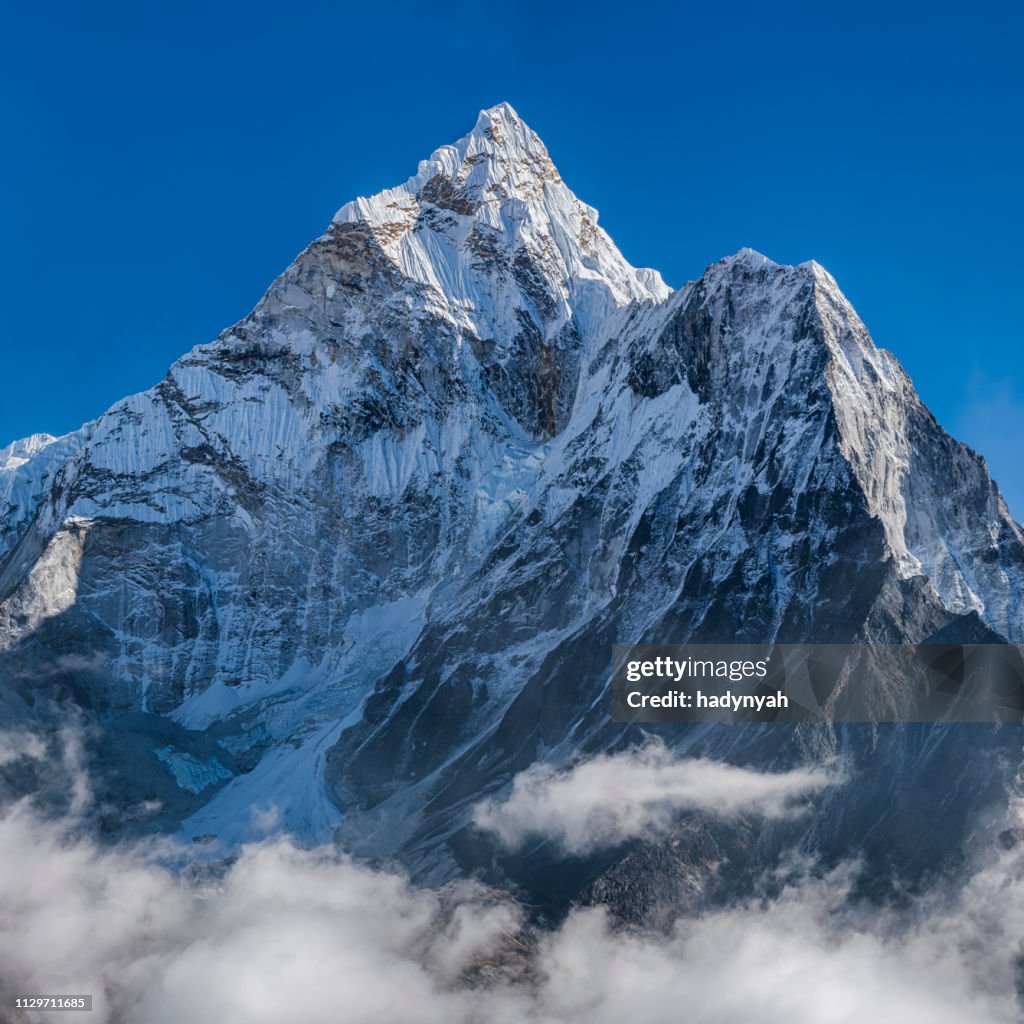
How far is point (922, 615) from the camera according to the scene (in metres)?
186

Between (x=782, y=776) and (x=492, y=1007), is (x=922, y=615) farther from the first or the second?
(x=492, y=1007)

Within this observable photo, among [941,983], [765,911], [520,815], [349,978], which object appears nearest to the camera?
[941,983]

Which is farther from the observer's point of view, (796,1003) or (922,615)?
(922,615)

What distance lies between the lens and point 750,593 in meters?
198

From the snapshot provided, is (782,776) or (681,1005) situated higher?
(782,776)

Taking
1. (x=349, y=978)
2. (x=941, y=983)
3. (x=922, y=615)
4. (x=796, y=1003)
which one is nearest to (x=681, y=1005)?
(x=796, y=1003)

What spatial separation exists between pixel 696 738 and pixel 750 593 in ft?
67.5

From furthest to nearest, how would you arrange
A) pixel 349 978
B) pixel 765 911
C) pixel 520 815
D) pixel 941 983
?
pixel 520 815 → pixel 349 978 → pixel 765 911 → pixel 941 983


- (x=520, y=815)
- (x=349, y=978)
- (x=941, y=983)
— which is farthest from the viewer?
(x=520, y=815)

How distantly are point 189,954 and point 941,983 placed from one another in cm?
8320

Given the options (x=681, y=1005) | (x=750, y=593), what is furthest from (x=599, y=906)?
(x=750, y=593)

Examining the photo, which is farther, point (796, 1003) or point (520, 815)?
point (520, 815)

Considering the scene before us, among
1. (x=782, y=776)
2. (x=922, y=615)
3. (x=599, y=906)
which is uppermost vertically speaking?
(x=922, y=615)

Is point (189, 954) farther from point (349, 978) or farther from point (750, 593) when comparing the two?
point (750, 593)
